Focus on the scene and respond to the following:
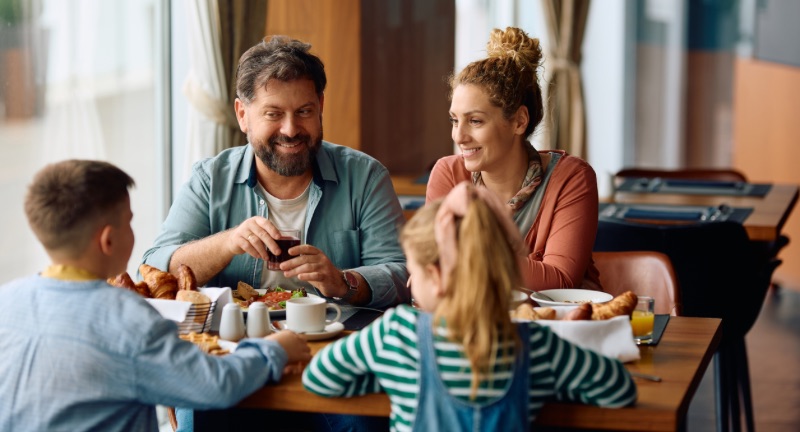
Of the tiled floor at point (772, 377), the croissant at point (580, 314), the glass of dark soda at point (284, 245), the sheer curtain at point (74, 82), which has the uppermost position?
the sheer curtain at point (74, 82)

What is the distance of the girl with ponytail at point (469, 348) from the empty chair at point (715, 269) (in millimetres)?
1706

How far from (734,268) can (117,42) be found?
2.33 metres

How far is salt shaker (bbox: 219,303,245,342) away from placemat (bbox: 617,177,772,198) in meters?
2.97

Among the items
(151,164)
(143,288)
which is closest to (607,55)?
(151,164)

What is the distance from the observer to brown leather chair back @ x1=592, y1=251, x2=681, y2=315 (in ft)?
9.11

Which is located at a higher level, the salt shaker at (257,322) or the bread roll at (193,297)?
the bread roll at (193,297)

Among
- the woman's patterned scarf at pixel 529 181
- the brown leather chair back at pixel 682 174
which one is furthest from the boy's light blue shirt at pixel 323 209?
the brown leather chair back at pixel 682 174

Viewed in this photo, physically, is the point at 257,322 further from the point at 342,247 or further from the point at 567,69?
the point at 567,69

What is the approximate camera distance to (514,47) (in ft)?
9.29

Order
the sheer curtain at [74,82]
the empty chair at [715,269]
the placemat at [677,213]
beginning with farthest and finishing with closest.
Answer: the placemat at [677,213] → the sheer curtain at [74,82] → the empty chair at [715,269]

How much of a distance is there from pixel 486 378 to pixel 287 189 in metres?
1.26

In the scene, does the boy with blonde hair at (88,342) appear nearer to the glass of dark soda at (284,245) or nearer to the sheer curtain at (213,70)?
the glass of dark soda at (284,245)

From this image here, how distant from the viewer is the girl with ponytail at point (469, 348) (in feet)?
5.37

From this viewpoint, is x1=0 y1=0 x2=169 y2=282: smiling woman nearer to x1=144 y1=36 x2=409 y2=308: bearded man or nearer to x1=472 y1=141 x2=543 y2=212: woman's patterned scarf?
x1=144 y1=36 x2=409 y2=308: bearded man
